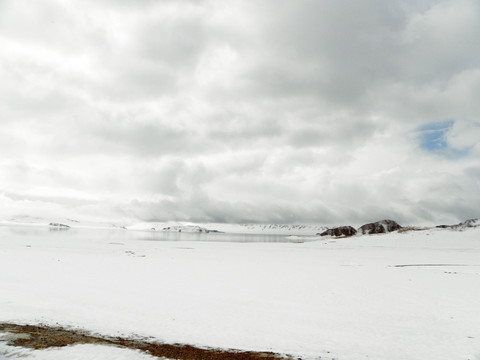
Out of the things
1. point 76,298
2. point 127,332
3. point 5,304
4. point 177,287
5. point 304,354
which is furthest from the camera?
point 177,287

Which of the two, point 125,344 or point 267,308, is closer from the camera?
point 125,344

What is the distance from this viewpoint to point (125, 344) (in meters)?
12.5

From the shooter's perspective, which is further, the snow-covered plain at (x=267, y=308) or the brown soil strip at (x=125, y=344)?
the snow-covered plain at (x=267, y=308)

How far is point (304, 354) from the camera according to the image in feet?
39.3

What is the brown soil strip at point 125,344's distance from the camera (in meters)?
11.6

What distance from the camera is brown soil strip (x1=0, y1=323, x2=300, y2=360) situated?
1163cm

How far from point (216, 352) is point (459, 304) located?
16.7 meters

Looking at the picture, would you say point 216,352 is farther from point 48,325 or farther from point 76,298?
point 76,298

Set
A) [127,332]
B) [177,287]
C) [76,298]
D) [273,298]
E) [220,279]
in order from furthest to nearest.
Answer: [220,279] < [177,287] < [273,298] < [76,298] < [127,332]

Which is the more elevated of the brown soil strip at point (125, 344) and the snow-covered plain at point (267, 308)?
the brown soil strip at point (125, 344)

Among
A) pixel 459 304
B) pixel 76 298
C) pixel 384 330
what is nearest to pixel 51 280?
pixel 76 298

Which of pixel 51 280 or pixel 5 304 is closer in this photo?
pixel 5 304

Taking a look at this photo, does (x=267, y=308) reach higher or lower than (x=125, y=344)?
lower

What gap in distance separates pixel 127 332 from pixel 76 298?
7.90 meters
